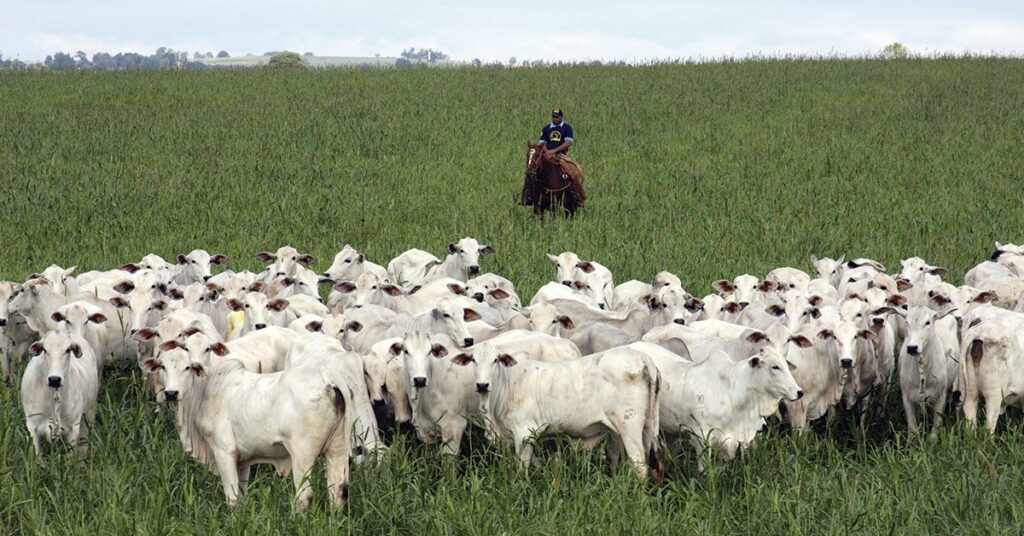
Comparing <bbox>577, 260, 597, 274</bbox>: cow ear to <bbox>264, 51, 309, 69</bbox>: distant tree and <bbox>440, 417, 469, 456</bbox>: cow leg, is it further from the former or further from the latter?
A: <bbox>264, 51, 309, 69</bbox>: distant tree

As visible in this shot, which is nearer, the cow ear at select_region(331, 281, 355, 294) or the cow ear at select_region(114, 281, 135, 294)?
the cow ear at select_region(114, 281, 135, 294)

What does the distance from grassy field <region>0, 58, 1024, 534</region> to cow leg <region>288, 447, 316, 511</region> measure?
0.50 feet

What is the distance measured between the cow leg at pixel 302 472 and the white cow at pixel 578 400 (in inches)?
60.9

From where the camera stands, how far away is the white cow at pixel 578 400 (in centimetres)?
884

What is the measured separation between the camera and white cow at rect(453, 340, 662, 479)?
348 inches

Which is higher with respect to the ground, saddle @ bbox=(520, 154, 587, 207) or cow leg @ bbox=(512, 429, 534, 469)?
saddle @ bbox=(520, 154, 587, 207)

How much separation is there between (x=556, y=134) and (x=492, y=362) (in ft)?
40.8

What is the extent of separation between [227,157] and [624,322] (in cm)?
1795

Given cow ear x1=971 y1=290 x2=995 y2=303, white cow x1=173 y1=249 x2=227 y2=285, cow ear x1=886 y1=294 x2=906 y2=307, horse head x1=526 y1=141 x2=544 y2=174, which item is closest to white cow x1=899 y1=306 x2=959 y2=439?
cow ear x1=886 y1=294 x2=906 y2=307

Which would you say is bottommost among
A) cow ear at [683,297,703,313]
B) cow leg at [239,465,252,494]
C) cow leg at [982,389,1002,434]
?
cow leg at [239,465,252,494]

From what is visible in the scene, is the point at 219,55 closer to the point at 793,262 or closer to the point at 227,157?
the point at 227,157

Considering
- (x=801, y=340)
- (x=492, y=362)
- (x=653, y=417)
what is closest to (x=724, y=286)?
(x=801, y=340)

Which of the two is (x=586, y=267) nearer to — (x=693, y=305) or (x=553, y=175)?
(x=693, y=305)

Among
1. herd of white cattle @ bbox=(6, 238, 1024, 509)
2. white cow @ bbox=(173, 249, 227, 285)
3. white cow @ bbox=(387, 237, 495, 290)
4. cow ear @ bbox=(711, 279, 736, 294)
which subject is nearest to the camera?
herd of white cattle @ bbox=(6, 238, 1024, 509)
